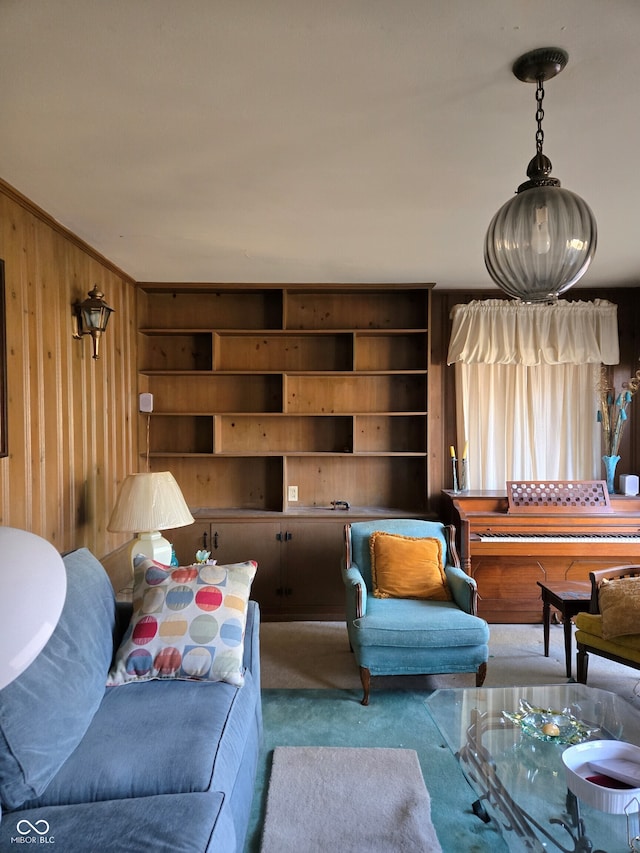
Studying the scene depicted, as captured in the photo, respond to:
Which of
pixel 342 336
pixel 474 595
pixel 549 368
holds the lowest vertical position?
pixel 474 595

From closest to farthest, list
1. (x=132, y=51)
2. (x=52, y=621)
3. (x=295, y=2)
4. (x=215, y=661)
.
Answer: (x=52, y=621) < (x=295, y=2) < (x=132, y=51) < (x=215, y=661)

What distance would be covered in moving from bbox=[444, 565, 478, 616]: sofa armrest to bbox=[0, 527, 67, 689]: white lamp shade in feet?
8.66

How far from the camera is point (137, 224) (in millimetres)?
2809

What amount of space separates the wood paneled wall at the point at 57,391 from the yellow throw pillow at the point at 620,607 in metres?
2.79

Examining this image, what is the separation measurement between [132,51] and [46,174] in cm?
97

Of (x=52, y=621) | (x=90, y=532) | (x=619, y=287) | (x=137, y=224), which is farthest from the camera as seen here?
(x=619, y=287)

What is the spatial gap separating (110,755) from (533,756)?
136 cm

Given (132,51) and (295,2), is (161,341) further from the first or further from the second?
(295,2)

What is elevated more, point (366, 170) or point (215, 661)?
point (366, 170)

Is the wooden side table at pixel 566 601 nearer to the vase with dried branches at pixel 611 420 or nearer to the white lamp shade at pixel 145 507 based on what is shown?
the vase with dried branches at pixel 611 420

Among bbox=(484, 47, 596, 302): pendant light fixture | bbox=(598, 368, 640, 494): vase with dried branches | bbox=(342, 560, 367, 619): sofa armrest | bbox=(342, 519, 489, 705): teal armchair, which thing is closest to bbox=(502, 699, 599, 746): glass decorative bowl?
bbox=(342, 519, 489, 705): teal armchair

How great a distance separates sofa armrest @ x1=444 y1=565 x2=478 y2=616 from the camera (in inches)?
116

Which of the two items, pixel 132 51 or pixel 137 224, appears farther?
pixel 137 224

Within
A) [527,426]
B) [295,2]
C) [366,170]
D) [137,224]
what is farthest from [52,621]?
[527,426]
